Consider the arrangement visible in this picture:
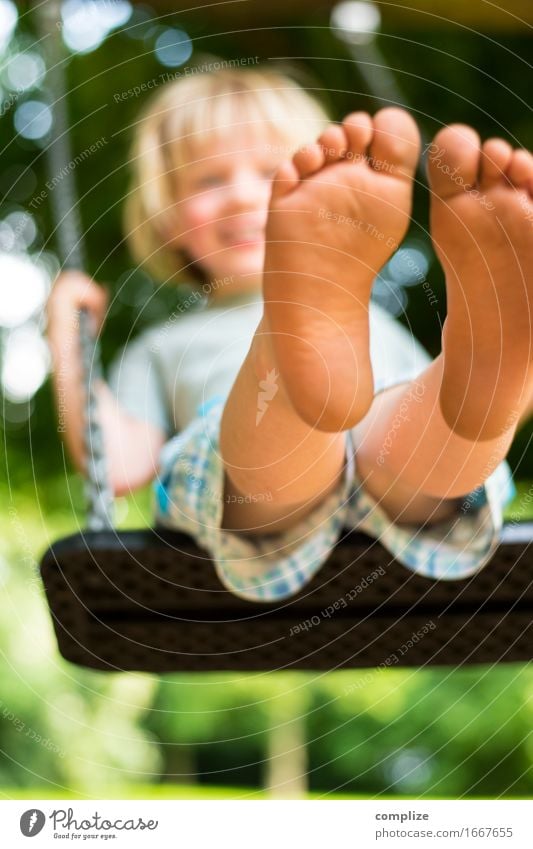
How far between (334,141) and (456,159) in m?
0.06

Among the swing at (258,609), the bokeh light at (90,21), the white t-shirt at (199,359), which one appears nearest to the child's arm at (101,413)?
the white t-shirt at (199,359)

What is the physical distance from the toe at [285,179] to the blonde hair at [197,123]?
504 millimetres

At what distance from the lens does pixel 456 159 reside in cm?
49

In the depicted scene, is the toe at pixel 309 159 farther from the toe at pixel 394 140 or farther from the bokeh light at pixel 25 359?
the bokeh light at pixel 25 359

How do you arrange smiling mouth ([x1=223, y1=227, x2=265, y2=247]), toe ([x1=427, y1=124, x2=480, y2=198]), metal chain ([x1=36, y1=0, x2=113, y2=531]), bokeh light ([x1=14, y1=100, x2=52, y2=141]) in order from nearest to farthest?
toe ([x1=427, y1=124, x2=480, y2=198])
metal chain ([x1=36, y1=0, x2=113, y2=531])
smiling mouth ([x1=223, y1=227, x2=265, y2=247])
bokeh light ([x1=14, y1=100, x2=52, y2=141])

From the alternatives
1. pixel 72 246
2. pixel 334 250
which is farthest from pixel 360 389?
pixel 72 246

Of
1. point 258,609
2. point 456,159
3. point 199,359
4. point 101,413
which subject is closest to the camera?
point 456,159

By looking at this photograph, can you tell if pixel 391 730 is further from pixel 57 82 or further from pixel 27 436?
pixel 57 82

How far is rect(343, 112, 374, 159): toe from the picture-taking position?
1.61 feet

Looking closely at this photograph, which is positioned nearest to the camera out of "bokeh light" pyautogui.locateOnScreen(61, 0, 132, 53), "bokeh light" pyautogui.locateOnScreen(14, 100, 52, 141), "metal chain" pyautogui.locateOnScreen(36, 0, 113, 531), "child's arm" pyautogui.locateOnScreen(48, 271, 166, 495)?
"metal chain" pyautogui.locateOnScreen(36, 0, 113, 531)

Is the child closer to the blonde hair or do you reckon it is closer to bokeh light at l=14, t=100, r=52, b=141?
the blonde hair

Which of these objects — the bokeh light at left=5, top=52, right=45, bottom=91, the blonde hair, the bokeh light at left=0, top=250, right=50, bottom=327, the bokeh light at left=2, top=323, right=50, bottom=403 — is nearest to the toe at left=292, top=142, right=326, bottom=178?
the blonde hair

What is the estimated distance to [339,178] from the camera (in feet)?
1.69

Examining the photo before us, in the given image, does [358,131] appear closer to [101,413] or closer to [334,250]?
[334,250]
